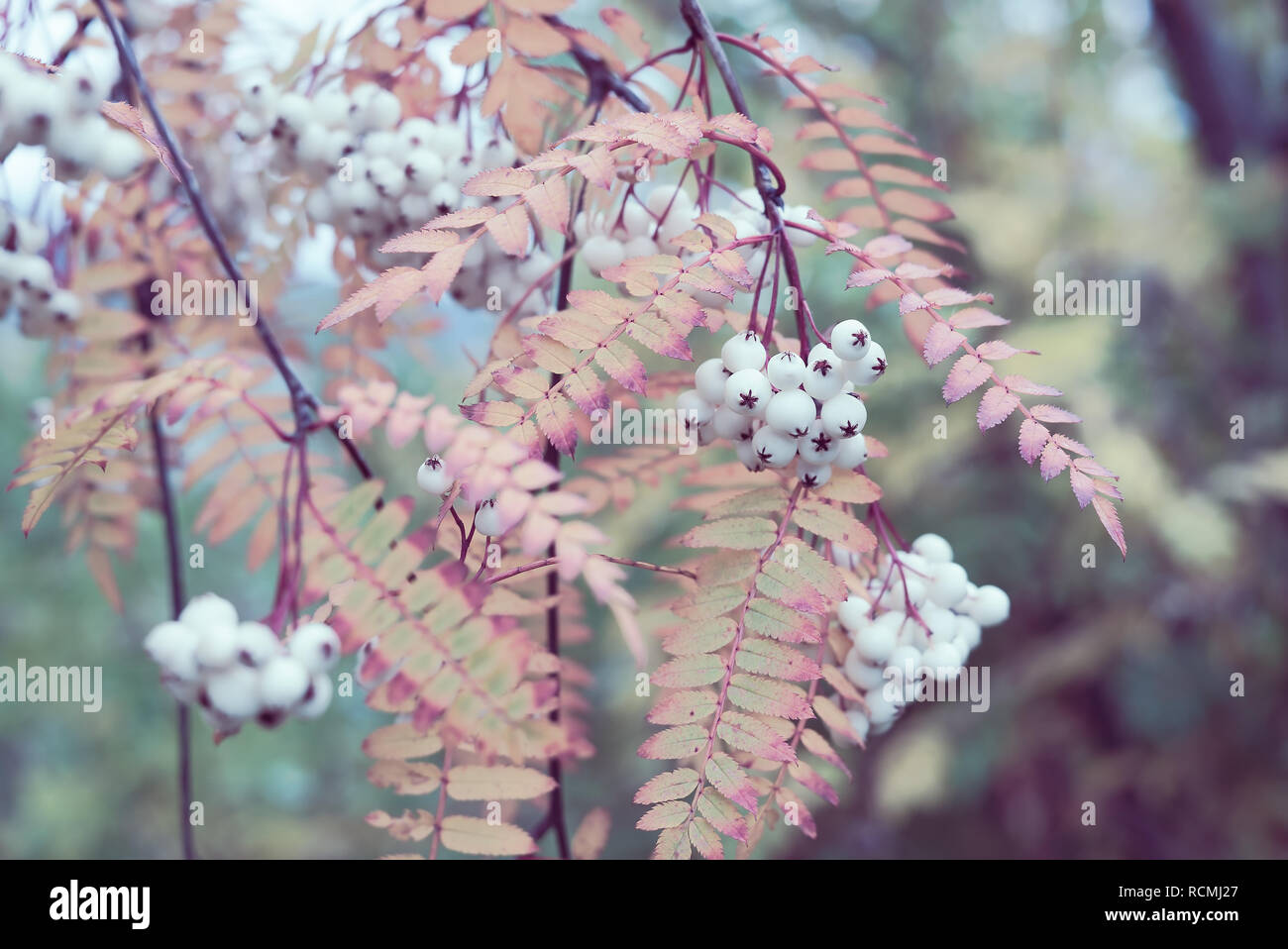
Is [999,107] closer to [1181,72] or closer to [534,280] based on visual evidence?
[1181,72]

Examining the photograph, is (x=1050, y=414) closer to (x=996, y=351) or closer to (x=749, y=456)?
(x=996, y=351)

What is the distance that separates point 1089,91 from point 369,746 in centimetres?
223

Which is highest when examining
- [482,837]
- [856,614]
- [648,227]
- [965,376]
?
[648,227]

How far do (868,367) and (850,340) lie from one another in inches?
0.9

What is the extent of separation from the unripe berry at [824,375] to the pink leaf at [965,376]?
0.05 meters

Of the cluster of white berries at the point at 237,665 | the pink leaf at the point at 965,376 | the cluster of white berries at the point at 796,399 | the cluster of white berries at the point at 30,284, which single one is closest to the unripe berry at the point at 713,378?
the cluster of white berries at the point at 796,399

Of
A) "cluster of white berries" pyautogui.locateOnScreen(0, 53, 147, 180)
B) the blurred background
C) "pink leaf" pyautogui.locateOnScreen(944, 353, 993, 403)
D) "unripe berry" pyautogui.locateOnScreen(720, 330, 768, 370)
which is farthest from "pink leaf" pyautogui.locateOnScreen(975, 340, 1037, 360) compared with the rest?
the blurred background

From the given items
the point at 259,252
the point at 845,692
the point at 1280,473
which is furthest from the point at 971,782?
the point at 259,252

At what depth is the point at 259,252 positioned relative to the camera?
67 centimetres

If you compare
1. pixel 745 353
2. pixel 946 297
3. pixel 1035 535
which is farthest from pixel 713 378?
pixel 1035 535

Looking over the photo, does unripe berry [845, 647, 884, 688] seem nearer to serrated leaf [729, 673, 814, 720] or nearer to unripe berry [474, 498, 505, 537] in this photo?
serrated leaf [729, 673, 814, 720]

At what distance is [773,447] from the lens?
0.44 m

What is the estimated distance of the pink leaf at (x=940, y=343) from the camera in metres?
0.42

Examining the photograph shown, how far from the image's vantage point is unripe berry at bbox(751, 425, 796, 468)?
1.42 feet
